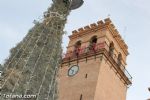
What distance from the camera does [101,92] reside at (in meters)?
26.4

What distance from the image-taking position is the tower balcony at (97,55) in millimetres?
28061

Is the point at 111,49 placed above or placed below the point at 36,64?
above

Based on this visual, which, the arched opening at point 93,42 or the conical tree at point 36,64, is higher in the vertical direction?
the arched opening at point 93,42

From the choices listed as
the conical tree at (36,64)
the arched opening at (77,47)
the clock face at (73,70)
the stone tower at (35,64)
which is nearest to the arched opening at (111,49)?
the arched opening at (77,47)

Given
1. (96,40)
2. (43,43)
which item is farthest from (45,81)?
(96,40)

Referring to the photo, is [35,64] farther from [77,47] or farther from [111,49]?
[77,47]

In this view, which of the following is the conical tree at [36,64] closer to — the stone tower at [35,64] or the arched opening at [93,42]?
the stone tower at [35,64]

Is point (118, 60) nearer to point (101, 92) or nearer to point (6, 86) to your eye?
point (101, 92)

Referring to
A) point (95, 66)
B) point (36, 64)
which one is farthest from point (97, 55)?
point (36, 64)

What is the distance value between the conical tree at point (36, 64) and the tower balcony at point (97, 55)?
11711 mm

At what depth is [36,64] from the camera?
1409 cm

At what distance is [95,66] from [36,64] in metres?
13.6

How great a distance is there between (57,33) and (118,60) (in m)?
15.6

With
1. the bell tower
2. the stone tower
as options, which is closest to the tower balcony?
the bell tower
